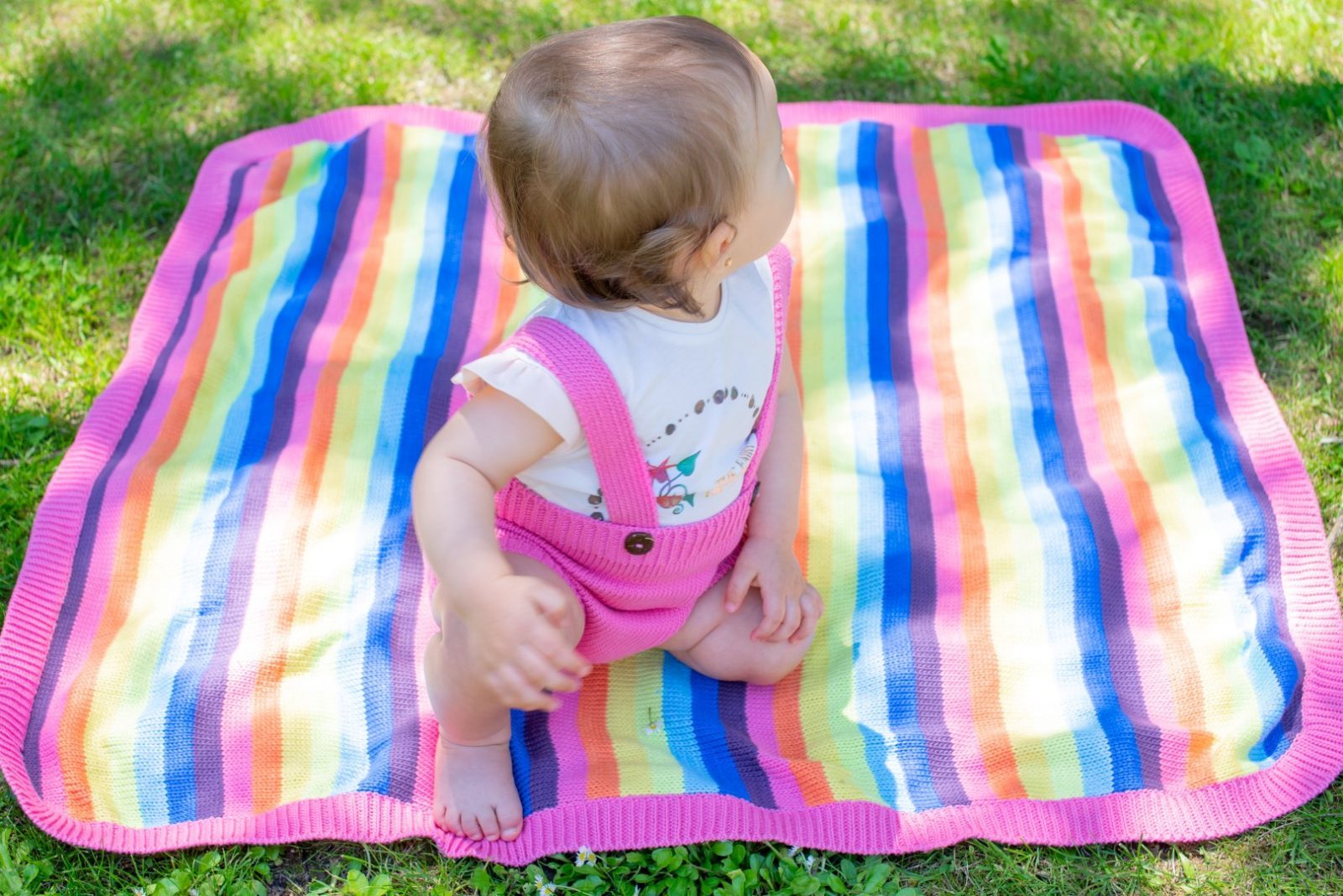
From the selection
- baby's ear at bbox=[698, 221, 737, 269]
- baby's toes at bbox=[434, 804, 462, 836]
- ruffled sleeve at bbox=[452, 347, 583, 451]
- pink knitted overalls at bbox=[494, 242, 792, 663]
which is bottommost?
baby's toes at bbox=[434, 804, 462, 836]

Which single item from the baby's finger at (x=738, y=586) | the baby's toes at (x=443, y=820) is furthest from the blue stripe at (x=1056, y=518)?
the baby's toes at (x=443, y=820)

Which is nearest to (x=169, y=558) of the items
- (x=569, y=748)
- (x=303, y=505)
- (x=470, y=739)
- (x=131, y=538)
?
(x=131, y=538)

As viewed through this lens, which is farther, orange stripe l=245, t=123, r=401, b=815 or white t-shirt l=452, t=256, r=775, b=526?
orange stripe l=245, t=123, r=401, b=815

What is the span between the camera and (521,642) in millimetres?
1535

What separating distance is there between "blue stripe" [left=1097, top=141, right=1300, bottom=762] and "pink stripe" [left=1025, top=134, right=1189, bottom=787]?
131 millimetres

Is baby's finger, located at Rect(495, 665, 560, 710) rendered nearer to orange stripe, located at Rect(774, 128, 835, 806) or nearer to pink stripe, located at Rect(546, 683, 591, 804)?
pink stripe, located at Rect(546, 683, 591, 804)

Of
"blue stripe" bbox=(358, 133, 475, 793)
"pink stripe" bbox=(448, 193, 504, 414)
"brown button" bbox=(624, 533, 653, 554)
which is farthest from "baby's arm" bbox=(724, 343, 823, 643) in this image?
"pink stripe" bbox=(448, 193, 504, 414)

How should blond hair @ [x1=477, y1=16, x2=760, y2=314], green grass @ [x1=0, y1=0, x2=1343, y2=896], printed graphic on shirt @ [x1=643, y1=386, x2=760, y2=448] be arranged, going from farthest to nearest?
green grass @ [x1=0, y1=0, x2=1343, y2=896] < printed graphic on shirt @ [x1=643, y1=386, x2=760, y2=448] < blond hair @ [x1=477, y1=16, x2=760, y2=314]

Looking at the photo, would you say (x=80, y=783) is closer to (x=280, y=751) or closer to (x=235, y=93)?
(x=280, y=751)

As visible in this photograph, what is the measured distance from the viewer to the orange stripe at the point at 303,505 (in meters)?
1.95

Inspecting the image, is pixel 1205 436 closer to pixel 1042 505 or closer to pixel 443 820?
pixel 1042 505

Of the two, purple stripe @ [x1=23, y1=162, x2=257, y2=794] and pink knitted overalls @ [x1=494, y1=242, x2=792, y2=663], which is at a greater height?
pink knitted overalls @ [x1=494, y1=242, x2=792, y2=663]

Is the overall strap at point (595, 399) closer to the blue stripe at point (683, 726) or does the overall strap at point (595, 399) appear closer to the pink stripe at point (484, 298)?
the blue stripe at point (683, 726)

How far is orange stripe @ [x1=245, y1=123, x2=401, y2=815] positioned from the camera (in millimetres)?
1953
